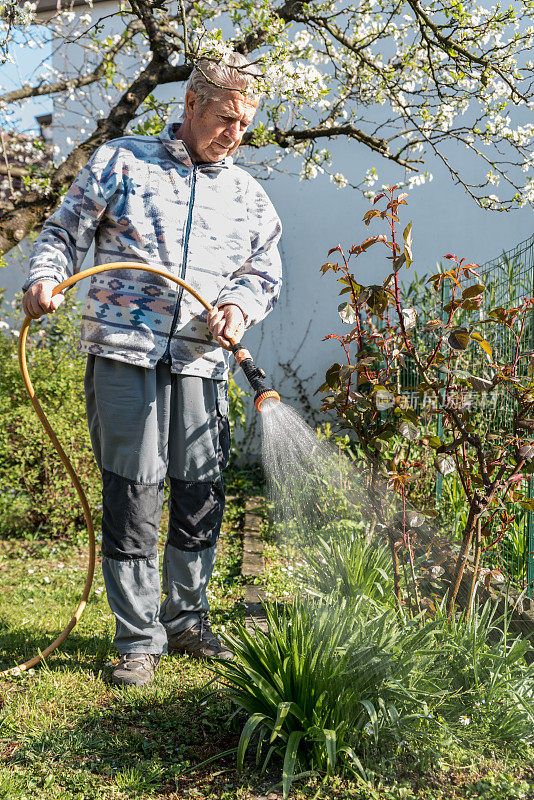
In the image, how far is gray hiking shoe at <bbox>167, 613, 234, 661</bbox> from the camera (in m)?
2.52

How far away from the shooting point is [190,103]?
2352 millimetres

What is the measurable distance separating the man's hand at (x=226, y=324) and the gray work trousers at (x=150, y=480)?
258mm

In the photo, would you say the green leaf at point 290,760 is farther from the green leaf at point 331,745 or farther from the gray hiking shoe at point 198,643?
the gray hiking shoe at point 198,643

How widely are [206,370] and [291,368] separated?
15.5 ft

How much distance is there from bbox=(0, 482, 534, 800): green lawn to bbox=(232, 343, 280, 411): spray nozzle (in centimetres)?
93

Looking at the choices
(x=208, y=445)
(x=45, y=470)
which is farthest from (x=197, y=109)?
(x=45, y=470)

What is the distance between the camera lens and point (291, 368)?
23.3 feet

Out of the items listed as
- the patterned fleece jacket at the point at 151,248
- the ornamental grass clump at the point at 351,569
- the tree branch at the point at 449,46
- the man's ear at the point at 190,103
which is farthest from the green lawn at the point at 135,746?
the tree branch at the point at 449,46

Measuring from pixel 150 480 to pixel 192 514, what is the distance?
229 millimetres

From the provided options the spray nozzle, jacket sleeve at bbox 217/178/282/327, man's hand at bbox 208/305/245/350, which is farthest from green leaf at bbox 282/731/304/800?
jacket sleeve at bbox 217/178/282/327

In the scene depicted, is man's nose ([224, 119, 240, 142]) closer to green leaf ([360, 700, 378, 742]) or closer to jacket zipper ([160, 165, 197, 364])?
jacket zipper ([160, 165, 197, 364])

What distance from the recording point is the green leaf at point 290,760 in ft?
5.49

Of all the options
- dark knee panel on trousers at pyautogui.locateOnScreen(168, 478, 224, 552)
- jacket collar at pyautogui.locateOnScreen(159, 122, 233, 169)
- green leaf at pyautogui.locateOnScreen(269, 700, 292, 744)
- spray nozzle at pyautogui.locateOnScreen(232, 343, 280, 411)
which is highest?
jacket collar at pyautogui.locateOnScreen(159, 122, 233, 169)

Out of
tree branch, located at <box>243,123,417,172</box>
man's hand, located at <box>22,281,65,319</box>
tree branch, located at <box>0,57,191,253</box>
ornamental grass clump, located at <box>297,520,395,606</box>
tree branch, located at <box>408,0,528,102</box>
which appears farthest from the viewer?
tree branch, located at <box>243,123,417,172</box>
